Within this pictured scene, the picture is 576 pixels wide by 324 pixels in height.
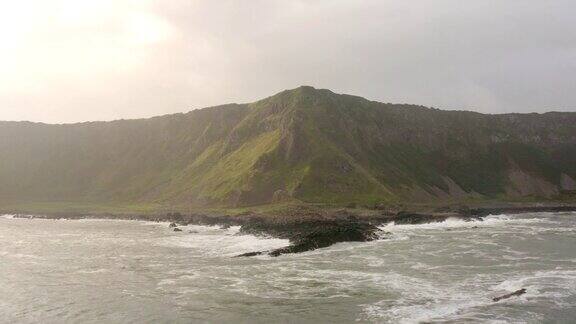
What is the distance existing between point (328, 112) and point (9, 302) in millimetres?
123207

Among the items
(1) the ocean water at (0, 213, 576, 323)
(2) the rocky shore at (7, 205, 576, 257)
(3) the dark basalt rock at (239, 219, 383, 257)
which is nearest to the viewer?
(1) the ocean water at (0, 213, 576, 323)

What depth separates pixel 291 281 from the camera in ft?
117

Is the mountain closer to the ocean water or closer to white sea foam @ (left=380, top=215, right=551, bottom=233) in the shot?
white sea foam @ (left=380, top=215, right=551, bottom=233)

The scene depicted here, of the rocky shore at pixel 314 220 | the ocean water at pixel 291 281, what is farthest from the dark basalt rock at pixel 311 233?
the ocean water at pixel 291 281

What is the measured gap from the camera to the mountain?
120875 mm

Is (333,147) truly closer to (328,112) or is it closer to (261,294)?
(328,112)

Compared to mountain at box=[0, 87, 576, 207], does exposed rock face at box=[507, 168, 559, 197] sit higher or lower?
lower

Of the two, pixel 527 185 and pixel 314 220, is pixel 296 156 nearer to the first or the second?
pixel 314 220

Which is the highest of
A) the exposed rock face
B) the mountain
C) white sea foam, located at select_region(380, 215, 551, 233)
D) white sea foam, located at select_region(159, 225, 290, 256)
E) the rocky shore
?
the mountain

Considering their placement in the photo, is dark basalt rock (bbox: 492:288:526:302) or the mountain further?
the mountain

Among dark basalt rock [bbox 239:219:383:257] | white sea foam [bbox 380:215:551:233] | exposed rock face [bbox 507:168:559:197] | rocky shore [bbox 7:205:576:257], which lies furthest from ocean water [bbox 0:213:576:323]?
exposed rock face [bbox 507:168:559:197]

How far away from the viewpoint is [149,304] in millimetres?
29359

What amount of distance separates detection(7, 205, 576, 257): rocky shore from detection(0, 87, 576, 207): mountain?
55.3 feet

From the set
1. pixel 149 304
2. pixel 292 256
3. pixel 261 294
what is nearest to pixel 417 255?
pixel 292 256
